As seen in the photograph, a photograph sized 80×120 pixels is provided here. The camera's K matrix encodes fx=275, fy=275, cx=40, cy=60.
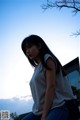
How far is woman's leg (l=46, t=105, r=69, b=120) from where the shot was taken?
2.06m

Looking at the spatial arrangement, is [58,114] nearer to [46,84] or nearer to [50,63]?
[46,84]

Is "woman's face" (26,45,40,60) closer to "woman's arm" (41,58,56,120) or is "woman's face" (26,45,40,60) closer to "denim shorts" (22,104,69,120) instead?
"woman's arm" (41,58,56,120)

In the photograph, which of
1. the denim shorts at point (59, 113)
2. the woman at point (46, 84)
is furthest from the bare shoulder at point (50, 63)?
the denim shorts at point (59, 113)

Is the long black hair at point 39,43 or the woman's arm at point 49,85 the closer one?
the woman's arm at point 49,85

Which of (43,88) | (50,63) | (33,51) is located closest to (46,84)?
(43,88)

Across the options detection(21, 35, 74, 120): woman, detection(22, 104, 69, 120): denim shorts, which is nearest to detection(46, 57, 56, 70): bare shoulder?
detection(21, 35, 74, 120): woman

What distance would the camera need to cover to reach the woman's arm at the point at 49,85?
209 centimetres

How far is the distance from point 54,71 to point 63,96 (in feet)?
0.71

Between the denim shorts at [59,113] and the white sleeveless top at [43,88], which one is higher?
the white sleeveless top at [43,88]

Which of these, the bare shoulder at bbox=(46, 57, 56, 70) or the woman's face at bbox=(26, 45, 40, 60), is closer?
the bare shoulder at bbox=(46, 57, 56, 70)

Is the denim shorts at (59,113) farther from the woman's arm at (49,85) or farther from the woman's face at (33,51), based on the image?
the woman's face at (33,51)

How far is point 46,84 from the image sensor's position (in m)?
2.17

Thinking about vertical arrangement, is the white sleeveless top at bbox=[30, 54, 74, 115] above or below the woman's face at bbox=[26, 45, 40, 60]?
below

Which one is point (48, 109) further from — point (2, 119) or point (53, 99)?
point (2, 119)
